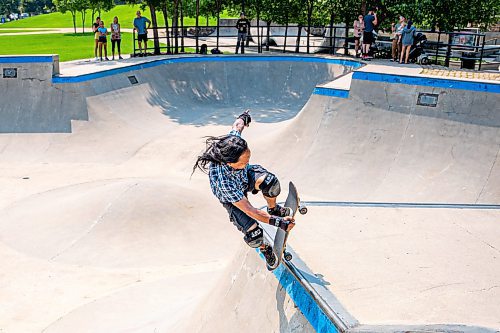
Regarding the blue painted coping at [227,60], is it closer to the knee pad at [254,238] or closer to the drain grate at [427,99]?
the drain grate at [427,99]

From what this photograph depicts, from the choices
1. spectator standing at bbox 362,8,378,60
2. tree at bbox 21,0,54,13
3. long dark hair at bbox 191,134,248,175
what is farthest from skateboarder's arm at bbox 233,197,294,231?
tree at bbox 21,0,54,13

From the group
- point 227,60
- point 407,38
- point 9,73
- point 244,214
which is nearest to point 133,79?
point 9,73

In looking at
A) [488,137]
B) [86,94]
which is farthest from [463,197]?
[86,94]

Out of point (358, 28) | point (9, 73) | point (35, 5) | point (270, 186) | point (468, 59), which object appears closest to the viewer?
point (270, 186)

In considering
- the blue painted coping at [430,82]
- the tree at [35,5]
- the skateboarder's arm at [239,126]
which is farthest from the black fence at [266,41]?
the tree at [35,5]

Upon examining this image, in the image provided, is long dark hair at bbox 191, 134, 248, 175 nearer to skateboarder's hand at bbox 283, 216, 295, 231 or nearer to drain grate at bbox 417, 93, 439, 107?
skateboarder's hand at bbox 283, 216, 295, 231

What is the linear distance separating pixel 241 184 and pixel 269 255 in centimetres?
66

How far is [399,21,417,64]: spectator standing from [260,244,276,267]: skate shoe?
13639 millimetres

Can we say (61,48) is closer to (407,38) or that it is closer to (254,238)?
(407,38)

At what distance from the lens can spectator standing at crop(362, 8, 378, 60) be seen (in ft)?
58.2

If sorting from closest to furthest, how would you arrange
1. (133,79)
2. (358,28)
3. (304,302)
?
(304,302)
(133,79)
(358,28)

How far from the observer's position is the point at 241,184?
4340mm

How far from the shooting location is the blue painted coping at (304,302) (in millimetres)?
3587

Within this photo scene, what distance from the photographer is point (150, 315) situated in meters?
6.32
